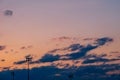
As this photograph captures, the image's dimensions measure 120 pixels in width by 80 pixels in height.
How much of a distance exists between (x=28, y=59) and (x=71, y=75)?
4081 cm

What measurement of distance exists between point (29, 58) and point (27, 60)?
5.83 ft

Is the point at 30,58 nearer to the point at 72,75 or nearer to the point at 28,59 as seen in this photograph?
the point at 28,59

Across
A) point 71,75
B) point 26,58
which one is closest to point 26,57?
point 26,58

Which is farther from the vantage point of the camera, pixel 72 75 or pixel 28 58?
pixel 72 75

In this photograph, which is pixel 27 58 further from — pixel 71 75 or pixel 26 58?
pixel 71 75

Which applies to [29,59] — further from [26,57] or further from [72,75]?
[72,75]

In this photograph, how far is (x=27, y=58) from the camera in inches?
6004

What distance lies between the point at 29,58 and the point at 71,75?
40.9 m

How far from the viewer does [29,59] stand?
154 meters

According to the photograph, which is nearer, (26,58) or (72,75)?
(26,58)

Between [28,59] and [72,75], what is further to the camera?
[72,75]

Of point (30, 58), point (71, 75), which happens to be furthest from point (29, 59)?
point (71, 75)

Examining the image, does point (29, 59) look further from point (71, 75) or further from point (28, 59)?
point (71, 75)

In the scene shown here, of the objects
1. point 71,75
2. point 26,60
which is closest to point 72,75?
point 71,75
